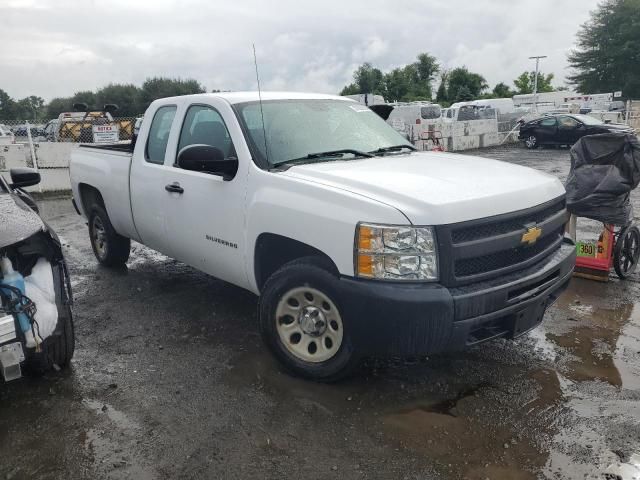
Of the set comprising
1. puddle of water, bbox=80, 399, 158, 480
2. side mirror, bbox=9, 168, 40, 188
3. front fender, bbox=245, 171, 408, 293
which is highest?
side mirror, bbox=9, 168, 40, 188

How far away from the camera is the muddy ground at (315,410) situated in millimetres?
2951

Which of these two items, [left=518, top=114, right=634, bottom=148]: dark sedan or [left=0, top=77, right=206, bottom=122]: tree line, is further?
[left=0, top=77, right=206, bottom=122]: tree line

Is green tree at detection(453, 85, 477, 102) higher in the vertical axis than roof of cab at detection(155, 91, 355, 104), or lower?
higher

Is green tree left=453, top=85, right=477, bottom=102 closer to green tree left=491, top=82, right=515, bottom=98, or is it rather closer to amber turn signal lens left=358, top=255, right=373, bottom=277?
green tree left=491, top=82, right=515, bottom=98

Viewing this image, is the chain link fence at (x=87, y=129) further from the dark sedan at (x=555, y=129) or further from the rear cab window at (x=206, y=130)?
the dark sedan at (x=555, y=129)

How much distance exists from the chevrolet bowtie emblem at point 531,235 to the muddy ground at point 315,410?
0.98 m

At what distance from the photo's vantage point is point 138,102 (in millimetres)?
65312

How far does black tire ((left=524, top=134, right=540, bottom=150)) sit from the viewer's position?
23.3 metres

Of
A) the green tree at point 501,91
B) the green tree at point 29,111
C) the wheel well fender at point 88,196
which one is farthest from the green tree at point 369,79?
the wheel well fender at point 88,196

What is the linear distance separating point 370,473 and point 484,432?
76 cm

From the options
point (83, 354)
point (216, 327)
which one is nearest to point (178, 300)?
Result: point (216, 327)

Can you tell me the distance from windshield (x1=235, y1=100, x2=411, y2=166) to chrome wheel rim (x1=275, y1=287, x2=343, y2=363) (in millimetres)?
1005

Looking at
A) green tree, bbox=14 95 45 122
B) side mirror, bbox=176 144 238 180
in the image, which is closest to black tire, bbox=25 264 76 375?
side mirror, bbox=176 144 238 180

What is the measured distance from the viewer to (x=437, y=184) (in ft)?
11.3
